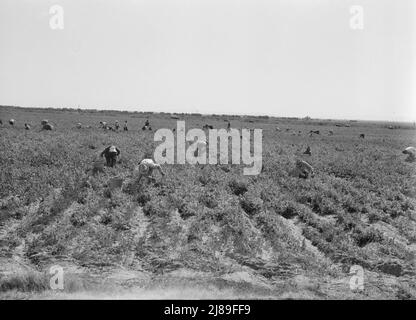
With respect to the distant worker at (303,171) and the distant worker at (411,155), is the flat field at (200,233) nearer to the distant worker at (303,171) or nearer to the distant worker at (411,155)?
the distant worker at (303,171)

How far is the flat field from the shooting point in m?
9.20

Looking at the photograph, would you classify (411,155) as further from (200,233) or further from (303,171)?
(200,233)

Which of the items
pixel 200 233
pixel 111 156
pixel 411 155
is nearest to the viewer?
pixel 200 233

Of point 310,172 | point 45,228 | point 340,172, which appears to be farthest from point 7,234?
point 340,172

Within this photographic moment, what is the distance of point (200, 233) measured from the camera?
1165cm

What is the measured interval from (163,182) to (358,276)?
7.88 m

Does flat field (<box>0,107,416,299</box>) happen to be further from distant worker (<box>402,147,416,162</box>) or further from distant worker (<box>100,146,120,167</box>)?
distant worker (<box>402,147,416,162</box>)

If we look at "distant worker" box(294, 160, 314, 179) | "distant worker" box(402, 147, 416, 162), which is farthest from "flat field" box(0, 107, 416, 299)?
"distant worker" box(402, 147, 416, 162)

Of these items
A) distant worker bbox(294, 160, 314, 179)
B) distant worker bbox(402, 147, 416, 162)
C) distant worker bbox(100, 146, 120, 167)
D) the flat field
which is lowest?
the flat field

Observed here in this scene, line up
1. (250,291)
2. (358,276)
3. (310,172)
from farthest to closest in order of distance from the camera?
(310,172) < (358,276) < (250,291)

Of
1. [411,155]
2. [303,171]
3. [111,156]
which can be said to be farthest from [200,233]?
[411,155]

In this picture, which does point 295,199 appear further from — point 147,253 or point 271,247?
point 147,253

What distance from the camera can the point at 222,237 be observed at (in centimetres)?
1142

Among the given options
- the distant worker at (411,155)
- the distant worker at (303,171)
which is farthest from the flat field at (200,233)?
the distant worker at (411,155)
